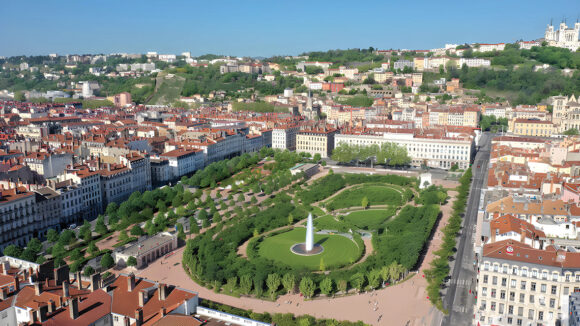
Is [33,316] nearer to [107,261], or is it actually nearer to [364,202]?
[107,261]

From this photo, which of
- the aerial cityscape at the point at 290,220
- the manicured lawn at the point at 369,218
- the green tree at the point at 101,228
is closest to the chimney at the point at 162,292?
the aerial cityscape at the point at 290,220

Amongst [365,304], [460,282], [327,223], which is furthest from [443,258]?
[327,223]

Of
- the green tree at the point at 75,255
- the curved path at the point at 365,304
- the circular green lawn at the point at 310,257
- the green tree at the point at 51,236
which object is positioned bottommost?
the curved path at the point at 365,304

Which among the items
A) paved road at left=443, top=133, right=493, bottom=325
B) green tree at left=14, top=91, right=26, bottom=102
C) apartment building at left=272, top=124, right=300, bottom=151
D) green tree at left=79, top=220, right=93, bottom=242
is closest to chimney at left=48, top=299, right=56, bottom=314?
green tree at left=79, top=220, right=93, bottom=242

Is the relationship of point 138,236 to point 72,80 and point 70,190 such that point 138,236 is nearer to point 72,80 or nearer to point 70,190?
point 70,190

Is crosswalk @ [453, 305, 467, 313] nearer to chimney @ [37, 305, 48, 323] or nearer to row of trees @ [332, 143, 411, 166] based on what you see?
chimney @ [37, 305, 48, 323]

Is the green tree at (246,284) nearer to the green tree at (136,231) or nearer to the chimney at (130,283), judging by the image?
the chimney at (130,283)

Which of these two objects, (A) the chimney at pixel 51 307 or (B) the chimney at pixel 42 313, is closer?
(B) the chimney at pixel 42 313

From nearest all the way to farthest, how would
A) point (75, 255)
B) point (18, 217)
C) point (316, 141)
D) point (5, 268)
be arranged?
point (5, 268), point (75, 255), point (18, 217), point (316, 141)
